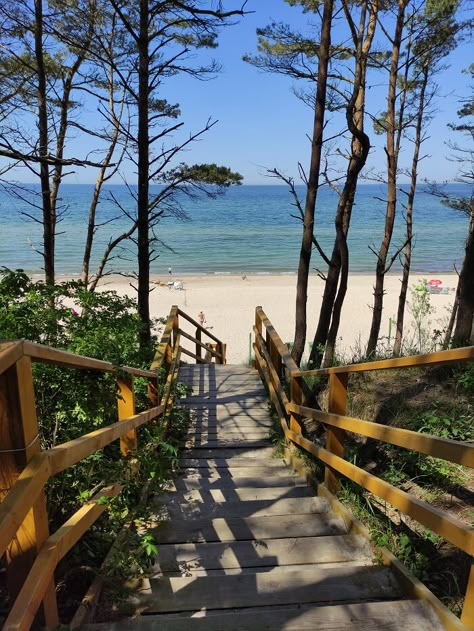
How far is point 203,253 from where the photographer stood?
36312 mm

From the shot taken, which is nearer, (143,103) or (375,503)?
(375,503)

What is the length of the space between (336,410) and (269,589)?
3.84ft

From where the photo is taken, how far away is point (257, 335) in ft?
24.0

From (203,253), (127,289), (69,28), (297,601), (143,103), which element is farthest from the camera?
(203,253)

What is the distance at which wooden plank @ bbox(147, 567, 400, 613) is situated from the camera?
2129 mm

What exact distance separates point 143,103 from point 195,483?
5699mm

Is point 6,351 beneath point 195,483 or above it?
above

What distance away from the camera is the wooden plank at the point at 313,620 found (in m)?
1.87

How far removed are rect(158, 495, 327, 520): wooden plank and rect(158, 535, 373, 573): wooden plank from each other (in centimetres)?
41

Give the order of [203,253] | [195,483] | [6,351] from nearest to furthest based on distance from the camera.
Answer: [6,351]
[195,483]
[203,253]

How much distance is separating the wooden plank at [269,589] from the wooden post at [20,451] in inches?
27.7

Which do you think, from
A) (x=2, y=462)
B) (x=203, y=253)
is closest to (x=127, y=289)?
(x=203, y=253)

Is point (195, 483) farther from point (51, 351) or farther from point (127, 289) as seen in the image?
point (127, 289)

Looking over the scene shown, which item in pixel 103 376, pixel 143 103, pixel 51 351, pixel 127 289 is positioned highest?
pixel 143 103
